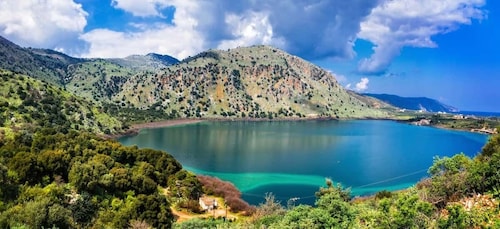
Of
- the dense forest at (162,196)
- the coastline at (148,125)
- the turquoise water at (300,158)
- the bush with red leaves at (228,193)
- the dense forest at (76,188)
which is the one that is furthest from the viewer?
the coastline at (148,125)

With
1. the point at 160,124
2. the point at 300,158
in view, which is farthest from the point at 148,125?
the point at 300,158

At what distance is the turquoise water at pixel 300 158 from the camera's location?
67625mm

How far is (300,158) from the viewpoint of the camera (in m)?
93.3

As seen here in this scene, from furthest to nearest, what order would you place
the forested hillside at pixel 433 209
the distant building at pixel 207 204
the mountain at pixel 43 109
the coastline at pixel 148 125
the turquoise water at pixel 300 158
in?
the coastline at pixel 148 125 < the mountain at pixel 43 109 < the turquoise water at pixel 300 158 < the distant building at pixel 207 204 < the forested hillside at pixel 433 209

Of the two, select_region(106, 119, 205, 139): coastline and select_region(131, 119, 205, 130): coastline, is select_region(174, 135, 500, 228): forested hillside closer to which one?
select_region(106, 119, 205, 139): coastline

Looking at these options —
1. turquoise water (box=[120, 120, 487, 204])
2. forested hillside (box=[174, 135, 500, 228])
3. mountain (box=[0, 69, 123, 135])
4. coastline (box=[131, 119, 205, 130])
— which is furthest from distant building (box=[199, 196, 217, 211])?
coastline (box=[131, 119, 205, 130])

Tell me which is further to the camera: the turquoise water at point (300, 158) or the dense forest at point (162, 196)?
the turquoise water at point (300, 158)

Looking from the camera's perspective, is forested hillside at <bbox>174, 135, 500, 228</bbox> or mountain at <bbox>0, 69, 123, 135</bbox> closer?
forested hillside at <bbox>174, 135, 500, 228</bbox>

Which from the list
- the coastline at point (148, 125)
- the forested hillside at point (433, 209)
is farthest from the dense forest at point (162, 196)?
the coastline at point (148, 125)

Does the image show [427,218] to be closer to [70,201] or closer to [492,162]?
[492,162]

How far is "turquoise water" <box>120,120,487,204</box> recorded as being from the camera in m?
67.6

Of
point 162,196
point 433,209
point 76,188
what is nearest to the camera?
point 433,209

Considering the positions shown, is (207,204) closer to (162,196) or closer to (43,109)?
(162,196)

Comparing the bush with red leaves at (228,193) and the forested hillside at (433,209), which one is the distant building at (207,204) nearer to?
the bush with red leaves at (228,193)
